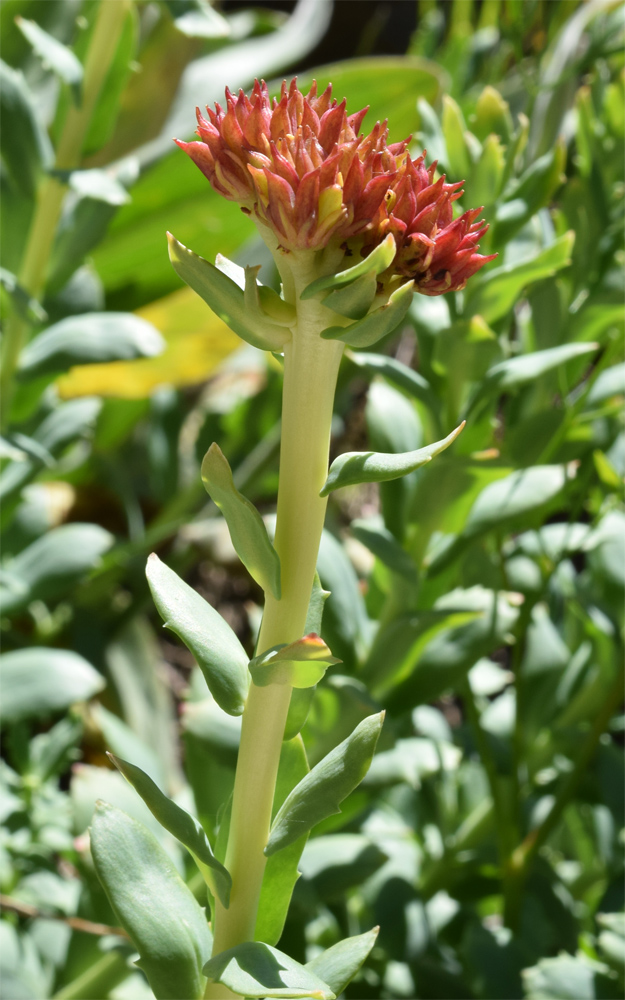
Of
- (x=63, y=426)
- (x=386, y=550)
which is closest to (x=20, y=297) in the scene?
(x=63, y=426)

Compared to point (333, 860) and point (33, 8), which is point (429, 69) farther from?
point (333, 860)

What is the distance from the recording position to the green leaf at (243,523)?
0.77 feet

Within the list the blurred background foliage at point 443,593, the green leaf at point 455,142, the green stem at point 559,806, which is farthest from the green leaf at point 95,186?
the green stem at point 559,806

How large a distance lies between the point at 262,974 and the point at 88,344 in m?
0.42

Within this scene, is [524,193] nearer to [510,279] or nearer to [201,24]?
[510,279]

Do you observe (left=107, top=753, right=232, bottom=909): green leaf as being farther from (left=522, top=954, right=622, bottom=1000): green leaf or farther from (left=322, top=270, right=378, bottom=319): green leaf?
(left=522, top=954, right=622, bottom=1000): green leaf

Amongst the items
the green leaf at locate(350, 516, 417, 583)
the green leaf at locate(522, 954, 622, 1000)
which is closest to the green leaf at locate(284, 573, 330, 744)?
the green leaf at locate(350, 516, 417, 583)

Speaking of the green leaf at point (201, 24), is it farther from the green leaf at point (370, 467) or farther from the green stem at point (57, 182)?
the green leaf at point (370, 467)

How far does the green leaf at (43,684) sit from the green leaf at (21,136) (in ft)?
1.00

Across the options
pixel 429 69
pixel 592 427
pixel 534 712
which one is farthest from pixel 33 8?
pixel 534 712

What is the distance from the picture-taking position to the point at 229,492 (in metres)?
0.24

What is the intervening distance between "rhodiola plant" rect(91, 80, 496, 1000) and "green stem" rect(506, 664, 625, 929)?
268 mm

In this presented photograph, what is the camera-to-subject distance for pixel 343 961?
274 mm

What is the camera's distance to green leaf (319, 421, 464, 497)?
0.73 ft
